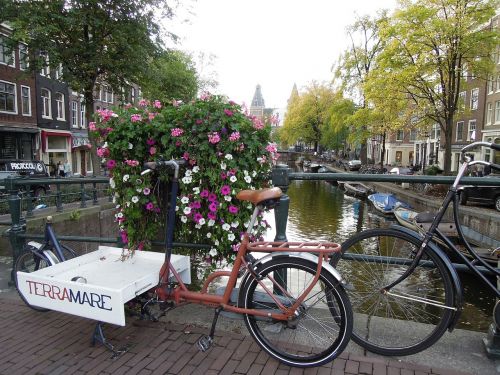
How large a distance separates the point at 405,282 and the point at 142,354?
182cm

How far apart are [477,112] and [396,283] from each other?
114ft

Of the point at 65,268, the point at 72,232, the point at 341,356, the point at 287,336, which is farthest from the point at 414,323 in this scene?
the point at 72,232

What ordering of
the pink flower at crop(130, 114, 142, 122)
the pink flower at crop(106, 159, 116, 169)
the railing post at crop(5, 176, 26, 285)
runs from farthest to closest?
the railing post at crop(5, 176, 26, 285) < the pink flower at crop(106, 159, 116, 169) < the pink flower at crop(130, 114, 142, 122)

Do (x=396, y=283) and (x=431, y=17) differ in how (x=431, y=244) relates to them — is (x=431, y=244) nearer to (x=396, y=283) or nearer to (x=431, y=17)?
(x=396, y=283)

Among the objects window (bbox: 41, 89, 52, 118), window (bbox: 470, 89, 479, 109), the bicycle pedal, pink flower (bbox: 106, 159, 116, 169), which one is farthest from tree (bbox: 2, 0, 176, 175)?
window (bbox: 470, 89, 479, 109)

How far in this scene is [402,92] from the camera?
19.5 meters

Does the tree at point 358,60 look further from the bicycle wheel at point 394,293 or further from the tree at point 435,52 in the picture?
the bicycle wheel at point 394,293

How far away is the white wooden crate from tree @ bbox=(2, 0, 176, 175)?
10.2 m

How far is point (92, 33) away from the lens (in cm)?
1300

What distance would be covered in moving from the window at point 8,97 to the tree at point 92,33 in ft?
35.0

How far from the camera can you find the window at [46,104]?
25344 millimetres

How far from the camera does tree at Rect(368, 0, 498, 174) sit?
659 inches

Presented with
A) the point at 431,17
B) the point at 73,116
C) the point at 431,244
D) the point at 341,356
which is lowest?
the point at 341,356

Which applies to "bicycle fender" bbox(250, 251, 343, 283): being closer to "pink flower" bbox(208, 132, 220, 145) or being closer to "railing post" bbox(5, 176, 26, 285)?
"pink flower" bbox(208, 132, 220, 145)
